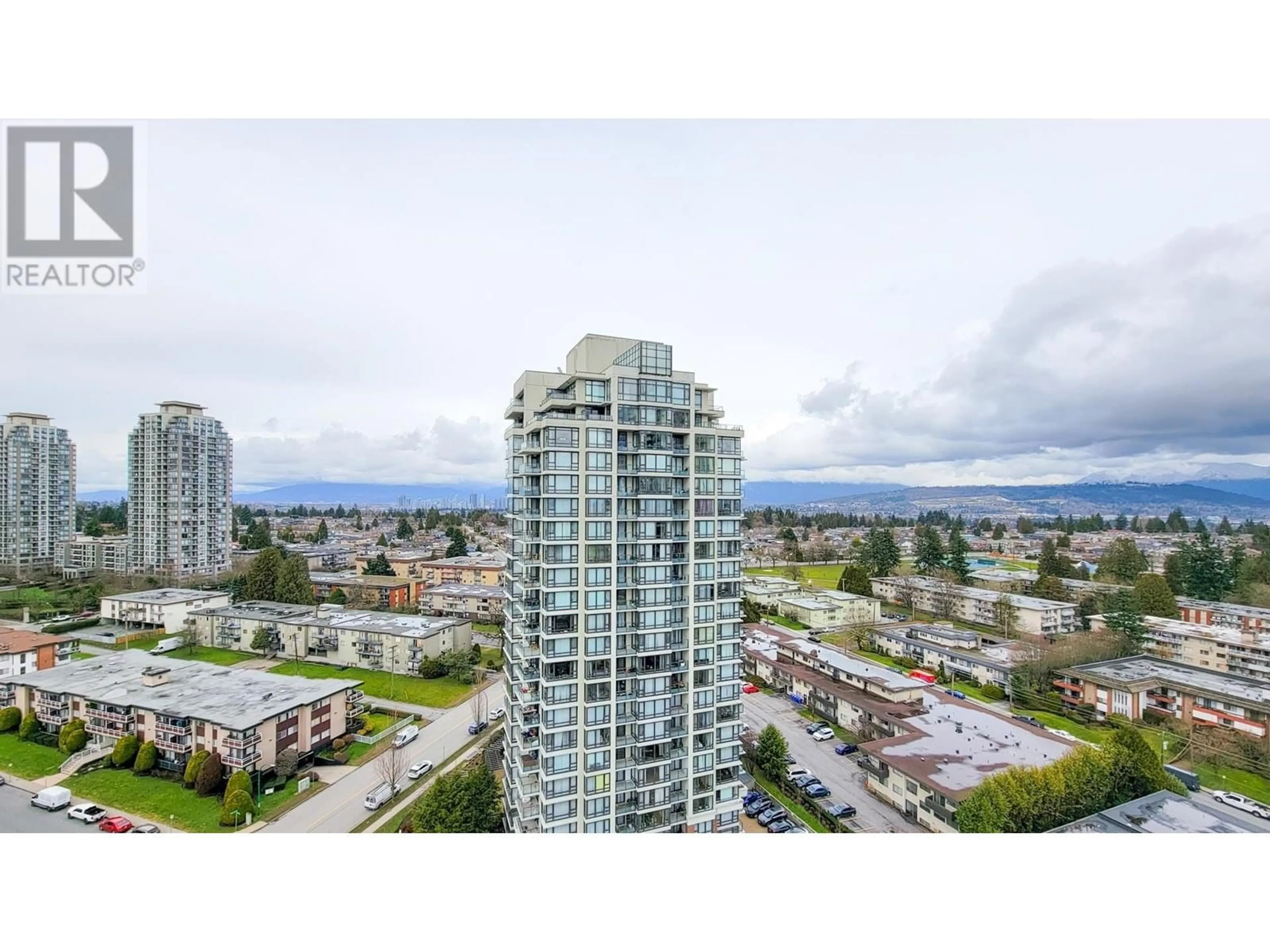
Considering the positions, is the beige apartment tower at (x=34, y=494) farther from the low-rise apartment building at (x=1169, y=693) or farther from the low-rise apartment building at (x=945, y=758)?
the low-rise apartment building at (x=1169, y=693)

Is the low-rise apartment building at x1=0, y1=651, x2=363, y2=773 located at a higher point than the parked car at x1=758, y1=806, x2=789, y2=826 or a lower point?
higher

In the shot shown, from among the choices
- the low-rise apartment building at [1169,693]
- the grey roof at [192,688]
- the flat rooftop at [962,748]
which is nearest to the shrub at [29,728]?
the grey roof at [192,688]

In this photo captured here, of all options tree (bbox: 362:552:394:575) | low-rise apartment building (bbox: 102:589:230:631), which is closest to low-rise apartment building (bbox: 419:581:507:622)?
tree (bbox: 362:552:394:575)

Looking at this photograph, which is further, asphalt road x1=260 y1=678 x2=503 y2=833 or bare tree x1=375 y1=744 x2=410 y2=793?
bare tree x1=375 y1=744 x2=410 y2=793

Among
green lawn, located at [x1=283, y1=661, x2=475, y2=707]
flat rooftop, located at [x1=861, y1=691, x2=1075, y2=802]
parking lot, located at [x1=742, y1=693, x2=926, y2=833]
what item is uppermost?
flat rooftop, located at [x1=861, y1=691, x2=1075, y2=802]

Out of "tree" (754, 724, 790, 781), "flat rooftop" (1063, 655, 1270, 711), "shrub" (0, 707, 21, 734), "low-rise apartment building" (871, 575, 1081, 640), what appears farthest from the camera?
"low-rise apartment building" (871, 575, 1081, 640)

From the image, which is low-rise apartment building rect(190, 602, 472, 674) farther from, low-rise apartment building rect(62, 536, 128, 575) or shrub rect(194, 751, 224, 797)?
low-rise apartment building rect(62, 536, 128, 575)

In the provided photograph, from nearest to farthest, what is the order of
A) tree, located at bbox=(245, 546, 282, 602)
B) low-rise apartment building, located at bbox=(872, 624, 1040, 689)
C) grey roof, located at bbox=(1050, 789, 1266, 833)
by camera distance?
grey roof, located at bbox=(1050, 789, 1266, 833) → low-rise apartment building, located at bbox=(872, 624, 1040, 689) → tree, located at bbox=(245, 546, 282, 602)
